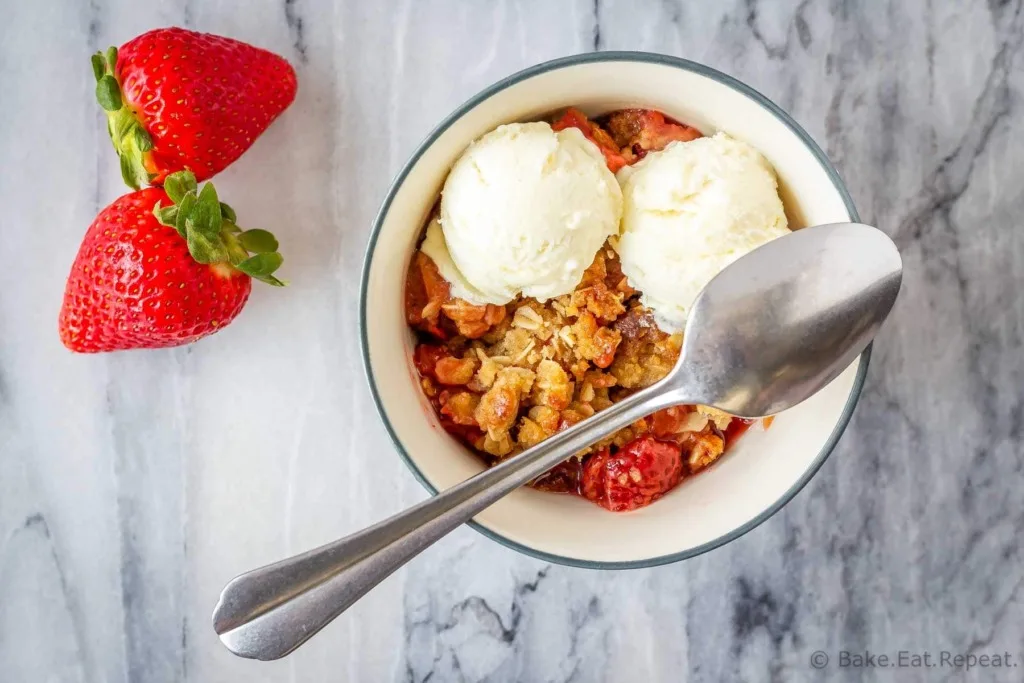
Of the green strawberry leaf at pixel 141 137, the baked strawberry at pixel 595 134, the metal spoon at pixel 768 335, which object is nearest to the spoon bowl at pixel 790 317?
the metal spoon at pixel 768 335

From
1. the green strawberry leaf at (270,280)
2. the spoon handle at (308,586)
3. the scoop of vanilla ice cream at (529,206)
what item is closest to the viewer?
the spoon handle at (308,586)

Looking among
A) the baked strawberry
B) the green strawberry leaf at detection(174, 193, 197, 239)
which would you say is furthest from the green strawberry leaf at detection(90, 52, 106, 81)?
the baked strawberry

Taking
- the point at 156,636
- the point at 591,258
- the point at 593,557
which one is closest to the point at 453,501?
the point at 593,557

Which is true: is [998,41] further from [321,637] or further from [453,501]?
[321,637]

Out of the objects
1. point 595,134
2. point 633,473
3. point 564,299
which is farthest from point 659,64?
point 633,473

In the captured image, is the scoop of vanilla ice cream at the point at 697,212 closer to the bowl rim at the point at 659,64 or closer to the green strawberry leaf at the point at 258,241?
the bowl rim at the point at 659,64

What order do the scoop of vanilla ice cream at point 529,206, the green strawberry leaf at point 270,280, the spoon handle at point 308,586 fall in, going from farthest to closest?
the green strawberry leaf at point 270,280
the scoop of vanilla ice cream at point 529,206
the spoon handle at point 308,586
